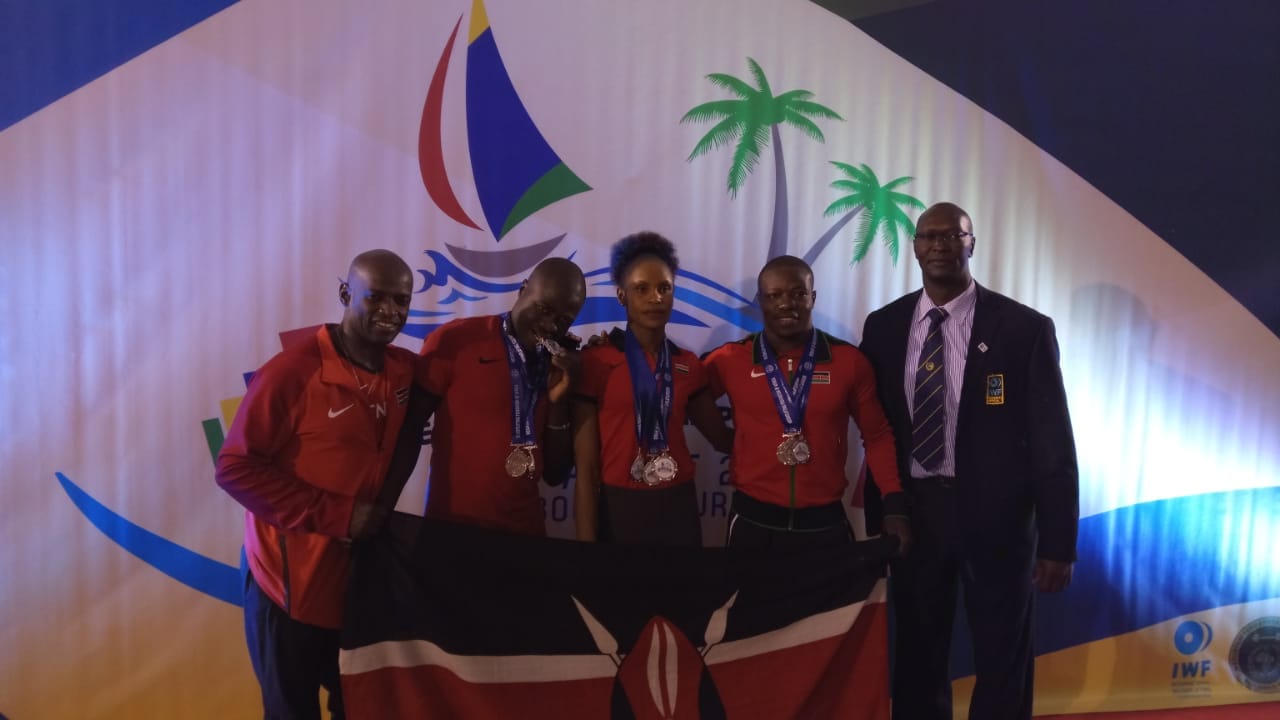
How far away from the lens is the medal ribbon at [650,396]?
2.66 metres

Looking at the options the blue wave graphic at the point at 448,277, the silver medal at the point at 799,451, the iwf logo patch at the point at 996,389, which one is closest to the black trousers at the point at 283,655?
the blue wave graphic at the point at 448,277

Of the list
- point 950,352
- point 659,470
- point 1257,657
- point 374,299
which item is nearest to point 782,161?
point 950,352

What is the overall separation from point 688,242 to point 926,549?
170cm

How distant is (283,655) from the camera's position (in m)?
2.24

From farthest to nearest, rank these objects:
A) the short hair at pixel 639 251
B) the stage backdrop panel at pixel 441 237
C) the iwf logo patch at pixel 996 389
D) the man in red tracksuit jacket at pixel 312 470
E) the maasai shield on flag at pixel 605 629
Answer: the stage backdrop panel at pixel 441 237
the short hair at pixel 639 251
the iwf logo patch at pixel 996 389
the maasai shield on flag at pixel 605 629
the man in red tracksuit jacket at pixel 312 470

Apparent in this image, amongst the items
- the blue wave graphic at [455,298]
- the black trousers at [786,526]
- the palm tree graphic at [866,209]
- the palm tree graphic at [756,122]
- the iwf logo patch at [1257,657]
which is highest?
the palm tree graphic at [756,122]

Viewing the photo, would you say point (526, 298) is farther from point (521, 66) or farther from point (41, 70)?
point (41, 70)

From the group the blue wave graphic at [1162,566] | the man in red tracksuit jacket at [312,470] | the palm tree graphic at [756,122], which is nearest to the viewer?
the man in red tracksuit jacket at [312,470]

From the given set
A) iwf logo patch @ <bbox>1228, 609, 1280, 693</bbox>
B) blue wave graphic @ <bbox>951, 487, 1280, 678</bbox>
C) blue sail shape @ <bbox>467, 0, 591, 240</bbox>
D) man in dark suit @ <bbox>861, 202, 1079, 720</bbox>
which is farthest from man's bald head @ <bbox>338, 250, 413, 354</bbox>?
iwf logo patch @ <bbox>1228, 609, 1280, 693</bbox>

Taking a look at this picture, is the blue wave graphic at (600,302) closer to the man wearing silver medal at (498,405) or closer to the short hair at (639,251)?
the short hair at (639,251)

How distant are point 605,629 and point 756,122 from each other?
2.41 meters

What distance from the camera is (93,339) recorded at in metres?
3.29

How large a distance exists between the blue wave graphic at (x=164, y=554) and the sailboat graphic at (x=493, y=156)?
1.76 m

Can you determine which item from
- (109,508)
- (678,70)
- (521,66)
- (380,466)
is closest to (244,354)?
(109,508)
